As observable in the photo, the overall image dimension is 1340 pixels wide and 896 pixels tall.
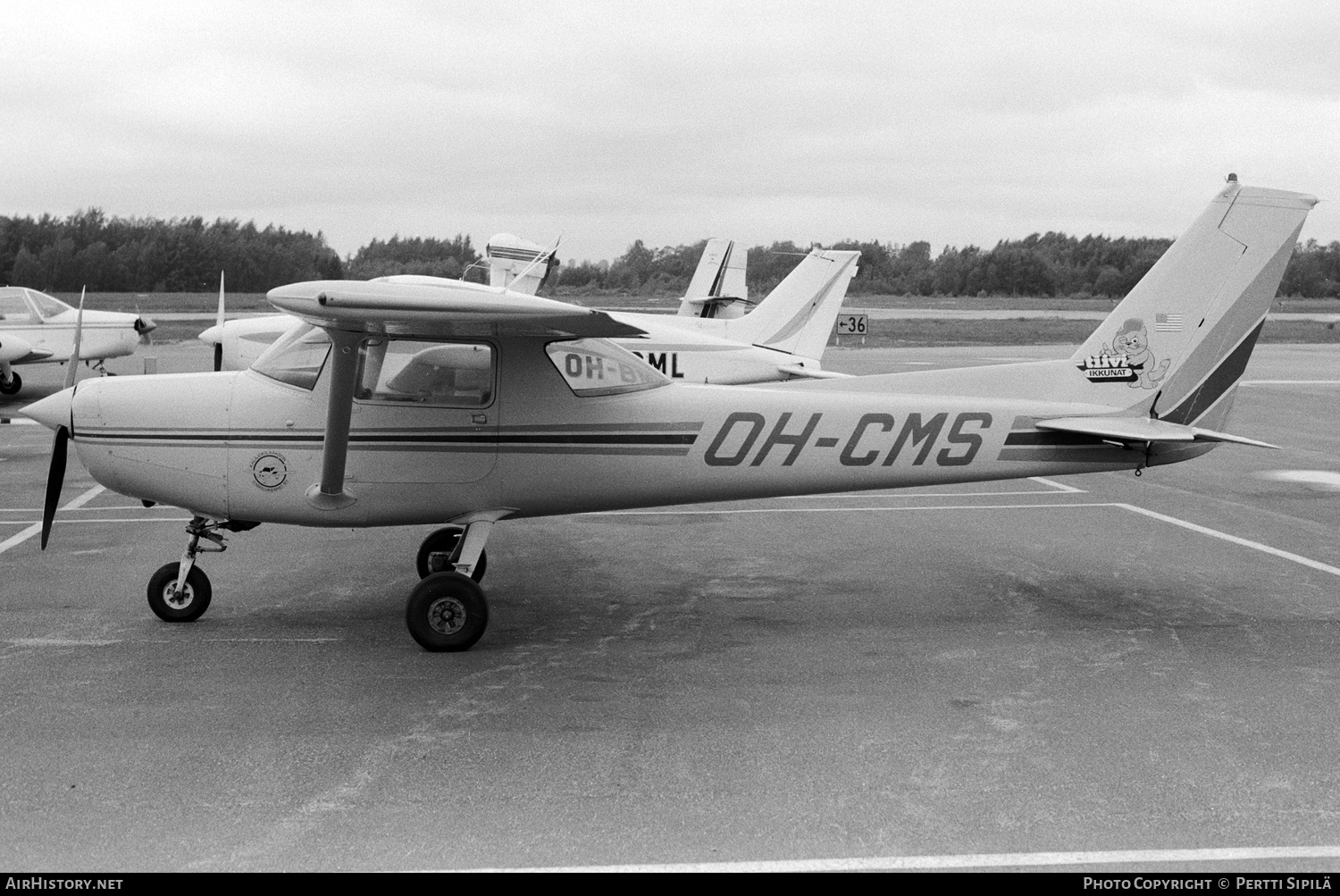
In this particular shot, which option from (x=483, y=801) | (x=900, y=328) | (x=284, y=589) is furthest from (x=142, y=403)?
(x=900, y=328)

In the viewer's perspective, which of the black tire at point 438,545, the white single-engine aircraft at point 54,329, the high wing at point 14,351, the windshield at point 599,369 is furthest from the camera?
the white single-engine aircraft at point 54,329

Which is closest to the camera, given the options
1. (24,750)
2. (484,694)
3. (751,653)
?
(24,750)

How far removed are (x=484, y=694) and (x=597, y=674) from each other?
0.64m

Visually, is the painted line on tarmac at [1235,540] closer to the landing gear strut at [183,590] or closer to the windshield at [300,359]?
the windshield at [300,359]

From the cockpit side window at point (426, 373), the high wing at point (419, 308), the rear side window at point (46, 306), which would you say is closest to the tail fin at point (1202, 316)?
the high wing at point (419, 308)

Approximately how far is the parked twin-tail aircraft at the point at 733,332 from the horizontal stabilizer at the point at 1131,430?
6.38 meters

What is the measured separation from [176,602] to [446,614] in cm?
182

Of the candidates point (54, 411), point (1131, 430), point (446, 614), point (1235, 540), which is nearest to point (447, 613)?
point (446, 614)

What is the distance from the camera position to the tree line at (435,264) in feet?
215

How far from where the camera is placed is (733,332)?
57.8ft

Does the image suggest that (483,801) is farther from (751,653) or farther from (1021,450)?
(1021,450)

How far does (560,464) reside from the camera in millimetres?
7387

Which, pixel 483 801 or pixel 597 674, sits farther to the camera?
pixel 597 674

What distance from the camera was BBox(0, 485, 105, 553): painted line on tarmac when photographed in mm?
9695
